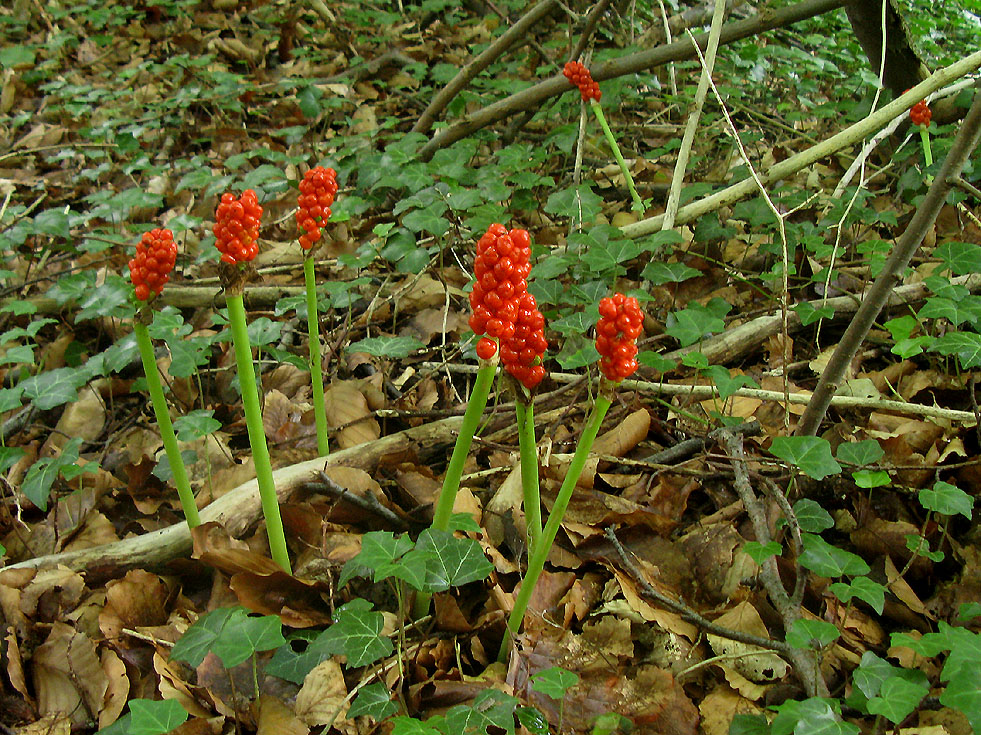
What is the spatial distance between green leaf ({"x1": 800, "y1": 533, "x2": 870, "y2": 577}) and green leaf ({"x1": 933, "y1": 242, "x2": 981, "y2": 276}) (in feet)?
4.64

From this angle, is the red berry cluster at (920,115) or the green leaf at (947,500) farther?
the red berry cluster at (920,115)

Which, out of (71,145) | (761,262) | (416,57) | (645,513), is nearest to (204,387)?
(645,513)

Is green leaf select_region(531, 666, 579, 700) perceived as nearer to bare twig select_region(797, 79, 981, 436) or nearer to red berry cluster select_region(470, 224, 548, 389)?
red berry cluster select_region(470, 224, 548, 389)

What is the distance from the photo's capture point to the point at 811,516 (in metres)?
1.72

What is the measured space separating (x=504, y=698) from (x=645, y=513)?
748 mm

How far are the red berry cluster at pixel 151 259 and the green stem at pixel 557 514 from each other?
0.94 metres

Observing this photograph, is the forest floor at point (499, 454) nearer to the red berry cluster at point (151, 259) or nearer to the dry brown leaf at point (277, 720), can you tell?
the dry brown leaf at point (277, 720)

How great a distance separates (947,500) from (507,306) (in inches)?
49.3

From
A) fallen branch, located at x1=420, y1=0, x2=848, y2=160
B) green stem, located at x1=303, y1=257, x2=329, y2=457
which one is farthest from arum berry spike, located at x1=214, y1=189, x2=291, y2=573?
fallen branch, located at x1=420, y1=0, x2=848, y2=160

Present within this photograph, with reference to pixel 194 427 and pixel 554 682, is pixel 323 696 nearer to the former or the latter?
Result: pixel 554 682

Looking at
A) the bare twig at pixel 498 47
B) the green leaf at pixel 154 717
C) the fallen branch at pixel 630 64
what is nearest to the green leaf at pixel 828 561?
the green leaf at pixel 154 717

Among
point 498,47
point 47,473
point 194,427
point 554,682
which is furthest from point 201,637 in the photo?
point 498,47

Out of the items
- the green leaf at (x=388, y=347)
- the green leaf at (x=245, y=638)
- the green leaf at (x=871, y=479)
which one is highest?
the green leaf at (x=871, y=479)

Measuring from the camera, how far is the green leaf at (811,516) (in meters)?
1.70
